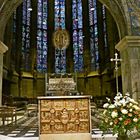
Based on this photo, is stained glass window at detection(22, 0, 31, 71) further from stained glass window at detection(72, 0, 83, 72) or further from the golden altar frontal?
the golden altar frontal

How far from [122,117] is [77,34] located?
69.9 feet

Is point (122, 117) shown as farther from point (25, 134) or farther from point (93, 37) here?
point (93, 37)

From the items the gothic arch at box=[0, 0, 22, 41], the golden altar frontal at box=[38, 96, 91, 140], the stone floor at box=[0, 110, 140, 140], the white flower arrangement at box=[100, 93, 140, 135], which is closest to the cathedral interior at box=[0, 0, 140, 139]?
the gothic arch at box=[0, 0, 22, 41]

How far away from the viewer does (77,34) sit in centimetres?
2411

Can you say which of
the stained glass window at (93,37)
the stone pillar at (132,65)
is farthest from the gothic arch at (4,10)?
the stained glass window at (93,37)

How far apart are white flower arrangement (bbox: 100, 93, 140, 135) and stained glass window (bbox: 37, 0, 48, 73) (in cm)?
1982

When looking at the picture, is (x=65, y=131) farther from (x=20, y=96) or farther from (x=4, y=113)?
(x=20, y=96)

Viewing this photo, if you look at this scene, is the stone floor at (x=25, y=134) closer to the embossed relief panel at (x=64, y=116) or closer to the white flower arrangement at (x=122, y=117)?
the embossed relief panel at (x=64, y=116)

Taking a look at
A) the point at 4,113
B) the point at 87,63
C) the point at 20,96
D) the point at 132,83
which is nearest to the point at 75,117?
the point at 4,113

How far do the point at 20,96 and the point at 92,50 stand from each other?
7.64m

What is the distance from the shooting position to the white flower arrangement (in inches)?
125

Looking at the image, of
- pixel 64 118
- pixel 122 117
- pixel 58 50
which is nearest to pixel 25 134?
pixel 64 118

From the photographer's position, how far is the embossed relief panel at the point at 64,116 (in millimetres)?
5363

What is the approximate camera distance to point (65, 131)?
5.35 m
